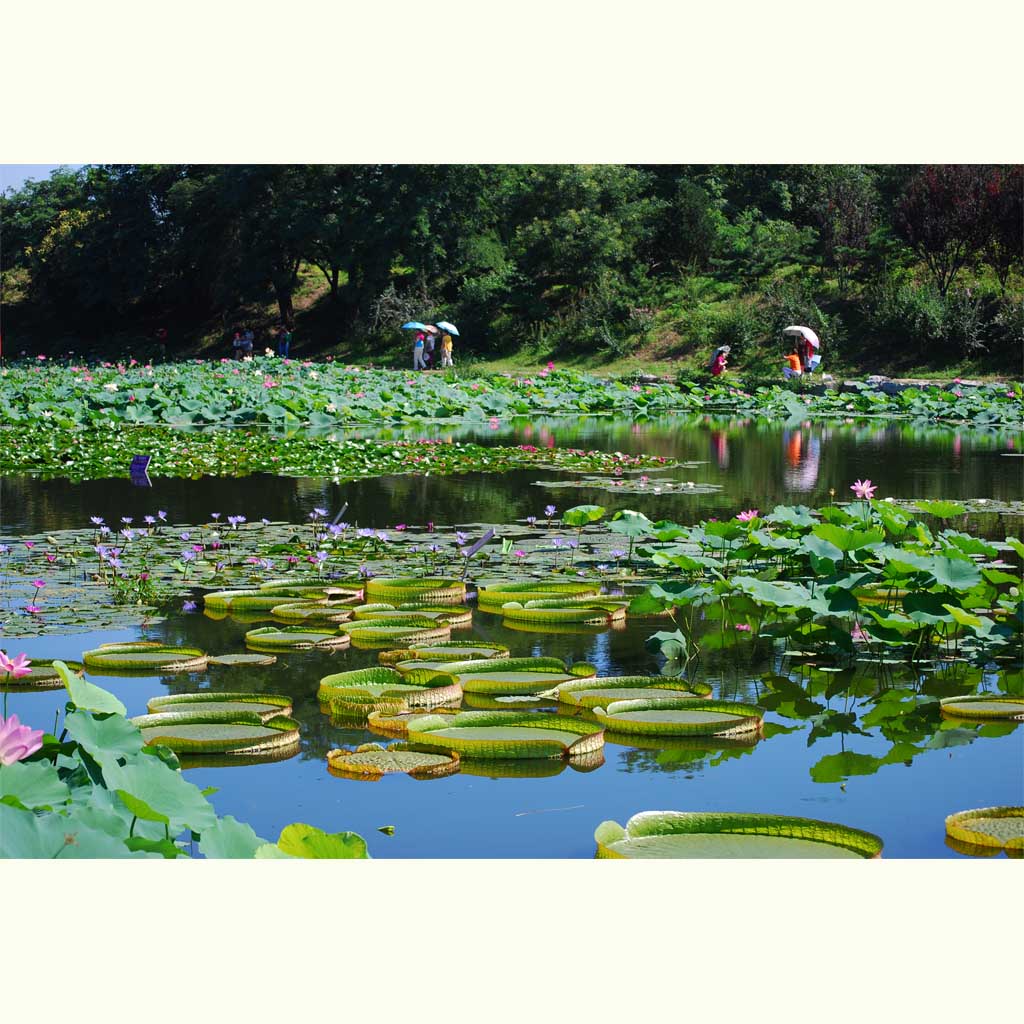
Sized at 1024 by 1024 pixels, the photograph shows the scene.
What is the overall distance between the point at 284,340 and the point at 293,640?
81.0 ft

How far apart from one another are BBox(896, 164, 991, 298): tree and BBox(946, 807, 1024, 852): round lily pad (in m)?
21.3

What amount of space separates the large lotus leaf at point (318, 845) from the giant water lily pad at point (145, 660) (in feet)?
6.00

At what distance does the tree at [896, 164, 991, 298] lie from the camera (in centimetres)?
2252

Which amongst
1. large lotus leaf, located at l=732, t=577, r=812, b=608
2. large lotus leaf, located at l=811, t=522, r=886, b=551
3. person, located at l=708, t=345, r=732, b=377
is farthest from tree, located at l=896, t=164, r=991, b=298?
large lotus leaf, located at l=732, t=577, r=812, b=608

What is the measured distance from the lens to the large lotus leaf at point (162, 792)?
229 cm

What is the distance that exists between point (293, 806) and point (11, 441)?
943 cm

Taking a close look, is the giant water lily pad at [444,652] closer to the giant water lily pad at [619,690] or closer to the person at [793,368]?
the giant water lily pad at [619,690]

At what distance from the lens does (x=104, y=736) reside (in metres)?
2.43

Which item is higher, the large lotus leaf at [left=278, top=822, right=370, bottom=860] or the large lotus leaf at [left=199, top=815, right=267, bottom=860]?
the large lotus leaf at [left=199, top=815, right=267, bottom=860]

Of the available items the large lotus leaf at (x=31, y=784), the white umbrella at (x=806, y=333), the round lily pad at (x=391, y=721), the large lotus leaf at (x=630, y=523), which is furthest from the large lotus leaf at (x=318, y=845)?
the white umbrella at (x=806, y=333)

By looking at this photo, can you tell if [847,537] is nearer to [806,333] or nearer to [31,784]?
[31,784]

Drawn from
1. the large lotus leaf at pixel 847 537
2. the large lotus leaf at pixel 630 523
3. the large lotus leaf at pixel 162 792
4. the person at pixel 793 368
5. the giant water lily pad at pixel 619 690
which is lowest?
the giant water lily pad at pixel 619 690

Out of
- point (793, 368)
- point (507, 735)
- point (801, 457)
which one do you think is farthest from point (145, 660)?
point (793, 368)

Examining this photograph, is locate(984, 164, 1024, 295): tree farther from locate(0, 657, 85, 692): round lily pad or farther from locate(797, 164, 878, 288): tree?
locate(0, 657, 85, 692): round lily pad
